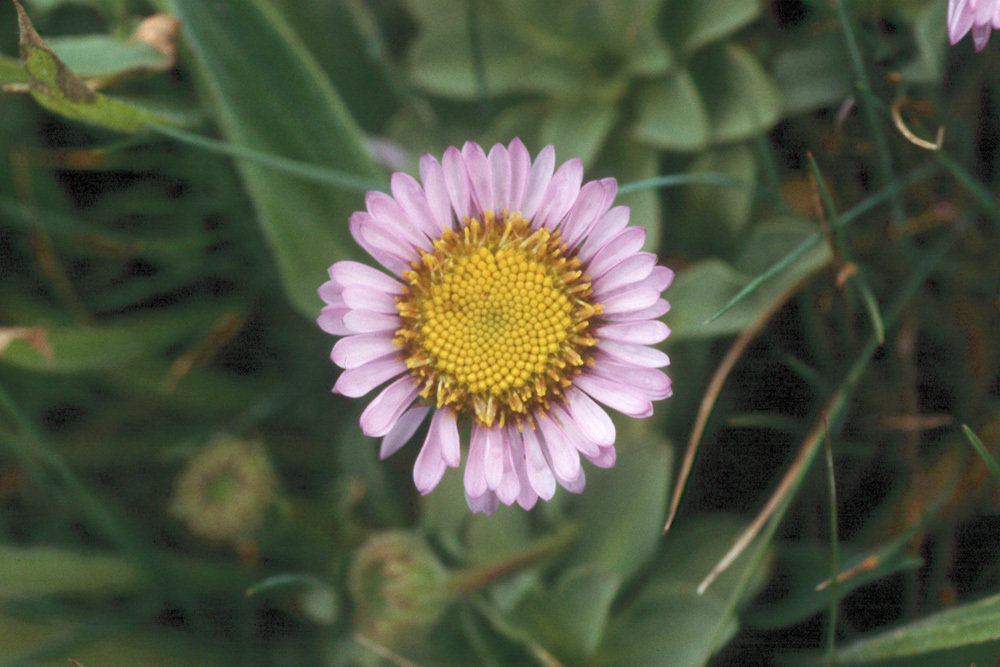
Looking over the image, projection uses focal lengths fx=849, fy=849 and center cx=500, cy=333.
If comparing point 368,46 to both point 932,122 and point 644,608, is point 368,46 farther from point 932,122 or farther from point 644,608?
point 644,608

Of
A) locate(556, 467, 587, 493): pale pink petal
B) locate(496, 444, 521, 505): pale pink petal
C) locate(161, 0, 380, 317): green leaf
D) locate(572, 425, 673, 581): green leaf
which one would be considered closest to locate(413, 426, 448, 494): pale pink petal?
locate(496, 444, 521, 505): pale pink petal

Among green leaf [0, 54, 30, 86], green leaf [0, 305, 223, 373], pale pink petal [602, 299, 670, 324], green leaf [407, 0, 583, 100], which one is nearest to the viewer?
pale pink petal [602, 299, 670, 324]

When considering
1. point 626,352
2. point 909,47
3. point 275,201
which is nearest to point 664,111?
point 909,47

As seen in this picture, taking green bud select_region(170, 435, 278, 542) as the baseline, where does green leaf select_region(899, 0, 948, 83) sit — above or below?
above

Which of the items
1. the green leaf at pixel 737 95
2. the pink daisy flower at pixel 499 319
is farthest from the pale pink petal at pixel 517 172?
the green leaf at pixel 737 95

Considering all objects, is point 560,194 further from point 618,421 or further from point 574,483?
point 618,421

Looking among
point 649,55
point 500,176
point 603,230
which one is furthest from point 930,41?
point 500,176

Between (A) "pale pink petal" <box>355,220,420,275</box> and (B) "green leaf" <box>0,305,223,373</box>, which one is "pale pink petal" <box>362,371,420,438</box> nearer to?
(A) "pale pink petal" <box>355,220,420,275</box>
